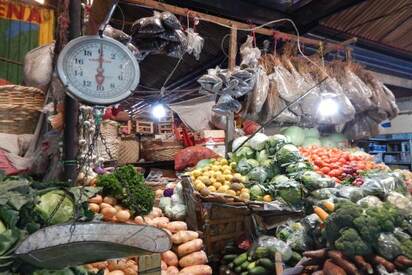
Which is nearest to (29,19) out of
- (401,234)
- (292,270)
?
(292,270)

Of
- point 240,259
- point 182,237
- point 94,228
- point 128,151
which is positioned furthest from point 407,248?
point 128,151

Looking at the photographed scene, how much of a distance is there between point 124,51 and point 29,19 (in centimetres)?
299

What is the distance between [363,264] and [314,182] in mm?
1067

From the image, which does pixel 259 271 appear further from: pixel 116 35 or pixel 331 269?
pixel 116 35

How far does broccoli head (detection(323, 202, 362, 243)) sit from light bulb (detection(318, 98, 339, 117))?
6.88 feet

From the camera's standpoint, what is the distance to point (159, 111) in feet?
22.4

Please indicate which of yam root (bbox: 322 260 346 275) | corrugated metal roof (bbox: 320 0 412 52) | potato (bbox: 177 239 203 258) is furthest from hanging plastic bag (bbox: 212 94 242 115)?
corrugated metal roof (bbox: 320 0 412 52)

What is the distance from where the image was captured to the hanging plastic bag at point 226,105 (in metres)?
3.93

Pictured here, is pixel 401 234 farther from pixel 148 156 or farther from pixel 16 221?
pixel 148 156

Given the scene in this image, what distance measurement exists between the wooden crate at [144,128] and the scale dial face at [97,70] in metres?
3.67

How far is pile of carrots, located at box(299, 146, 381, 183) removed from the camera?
3.88 m

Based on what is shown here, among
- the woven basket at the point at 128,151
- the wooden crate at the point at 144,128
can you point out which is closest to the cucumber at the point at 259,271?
the woven basket at the point at 128,151

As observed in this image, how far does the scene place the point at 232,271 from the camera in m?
3.21

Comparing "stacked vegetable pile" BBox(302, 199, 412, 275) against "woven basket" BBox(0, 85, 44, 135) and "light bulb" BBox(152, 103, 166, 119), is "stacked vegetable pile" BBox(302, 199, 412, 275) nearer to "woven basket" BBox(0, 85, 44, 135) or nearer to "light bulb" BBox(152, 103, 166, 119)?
"woven basket" BBox(0, 85, 44, 135)
